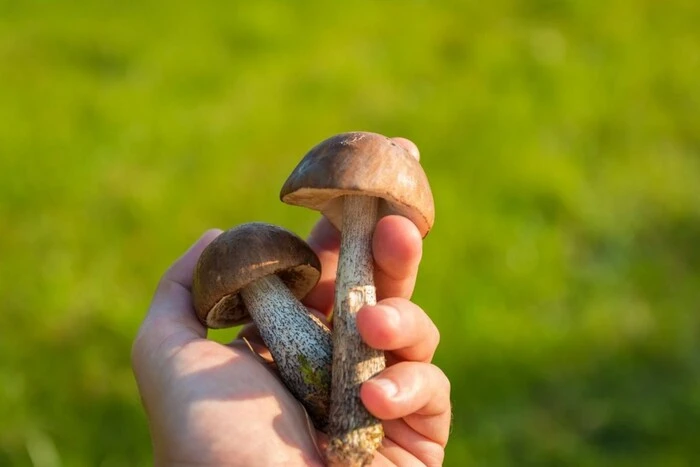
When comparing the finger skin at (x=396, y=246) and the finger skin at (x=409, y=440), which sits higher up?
the finger skin at (x=396, y=246)

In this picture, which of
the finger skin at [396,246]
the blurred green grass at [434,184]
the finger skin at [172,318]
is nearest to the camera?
the finger skin at [396,246]

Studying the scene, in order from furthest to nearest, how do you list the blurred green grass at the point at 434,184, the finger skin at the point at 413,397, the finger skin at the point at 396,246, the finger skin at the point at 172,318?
1. the blurred green grass at the point at 434,184
2. the finger skin at the point at 172,318
3. the finger skin at the point at 396,246
4. the finger skin at the point at 413,397

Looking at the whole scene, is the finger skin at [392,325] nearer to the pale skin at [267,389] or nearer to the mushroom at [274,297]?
the pale skin at [267,389]

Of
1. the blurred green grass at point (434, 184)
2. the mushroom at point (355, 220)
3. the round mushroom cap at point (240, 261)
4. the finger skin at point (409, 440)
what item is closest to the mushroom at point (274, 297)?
the round mushroom cap at point (240, 261)

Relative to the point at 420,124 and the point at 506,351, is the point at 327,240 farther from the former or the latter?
the point at 420,124

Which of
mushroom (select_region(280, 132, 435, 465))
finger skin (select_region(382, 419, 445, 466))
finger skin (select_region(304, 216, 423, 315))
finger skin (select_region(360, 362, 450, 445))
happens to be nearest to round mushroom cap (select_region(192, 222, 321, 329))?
mushroom (select_region(280, 132, 435, 465))

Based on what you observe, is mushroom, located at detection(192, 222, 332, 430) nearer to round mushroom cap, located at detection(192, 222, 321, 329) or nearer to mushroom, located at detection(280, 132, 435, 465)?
round mushroom cap, located at detection(192, 222, 321, 329)

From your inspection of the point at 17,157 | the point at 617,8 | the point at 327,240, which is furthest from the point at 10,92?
the point at 617,8

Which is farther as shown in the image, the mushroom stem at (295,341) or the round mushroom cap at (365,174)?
the mushroom stem at (295,341)

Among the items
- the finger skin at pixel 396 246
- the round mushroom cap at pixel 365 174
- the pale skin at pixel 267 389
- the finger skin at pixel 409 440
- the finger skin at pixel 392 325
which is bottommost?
the finger skin at pixel 409 440
